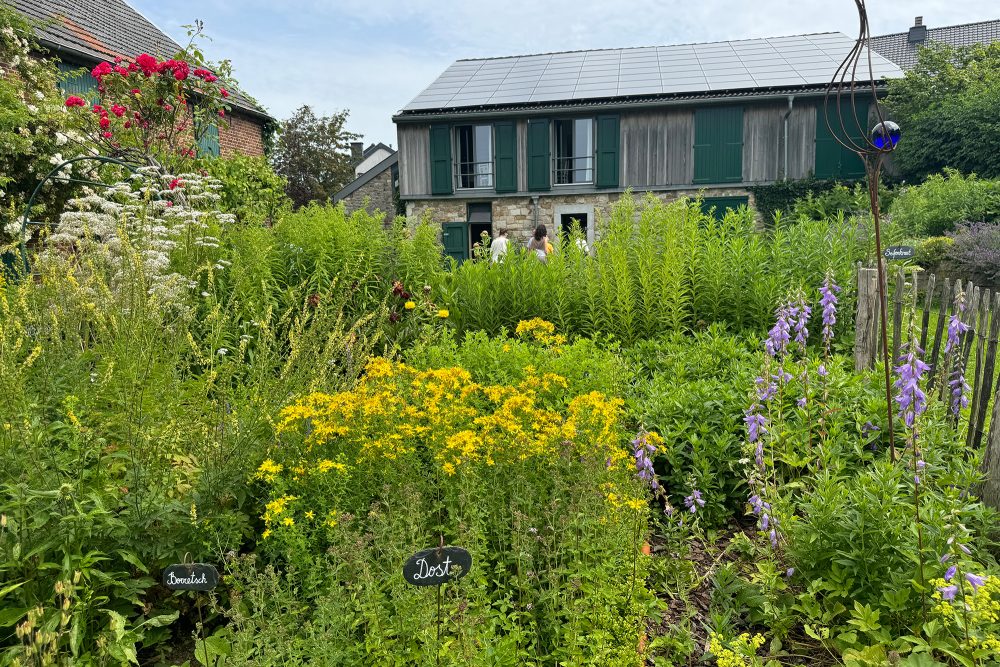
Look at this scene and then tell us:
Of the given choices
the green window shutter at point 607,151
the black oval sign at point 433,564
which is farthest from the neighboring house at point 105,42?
the green window shutter at point 607,151

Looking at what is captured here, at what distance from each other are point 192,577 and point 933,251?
1213 centimetres

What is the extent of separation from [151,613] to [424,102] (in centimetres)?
1769

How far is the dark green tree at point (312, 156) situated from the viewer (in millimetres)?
28812

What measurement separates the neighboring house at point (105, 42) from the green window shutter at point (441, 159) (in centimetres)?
450

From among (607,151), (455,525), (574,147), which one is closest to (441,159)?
(574,147)

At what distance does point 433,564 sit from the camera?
150 cm

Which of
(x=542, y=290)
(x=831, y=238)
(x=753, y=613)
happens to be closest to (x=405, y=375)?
(x=753, y=613)

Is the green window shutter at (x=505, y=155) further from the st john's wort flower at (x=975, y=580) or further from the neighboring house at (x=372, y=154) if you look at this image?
the neighboring house at (x=372, y=154)

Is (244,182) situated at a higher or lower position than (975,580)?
higher

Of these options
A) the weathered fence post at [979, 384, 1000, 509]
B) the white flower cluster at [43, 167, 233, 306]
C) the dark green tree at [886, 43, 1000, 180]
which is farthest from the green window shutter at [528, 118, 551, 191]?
the weathered fence post at [979, 384, 1000, 509]

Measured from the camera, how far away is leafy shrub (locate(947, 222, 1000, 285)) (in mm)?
9367

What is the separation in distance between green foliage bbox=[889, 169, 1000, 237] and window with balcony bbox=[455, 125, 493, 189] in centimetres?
1071

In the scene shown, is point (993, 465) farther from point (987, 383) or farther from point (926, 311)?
point (926, 311)

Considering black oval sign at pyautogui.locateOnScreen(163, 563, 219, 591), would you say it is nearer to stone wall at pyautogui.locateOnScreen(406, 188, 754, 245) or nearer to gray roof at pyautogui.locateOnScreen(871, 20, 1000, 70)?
stone wall at pyautogui.locateOnScreen(406, 188, 754, 245)
